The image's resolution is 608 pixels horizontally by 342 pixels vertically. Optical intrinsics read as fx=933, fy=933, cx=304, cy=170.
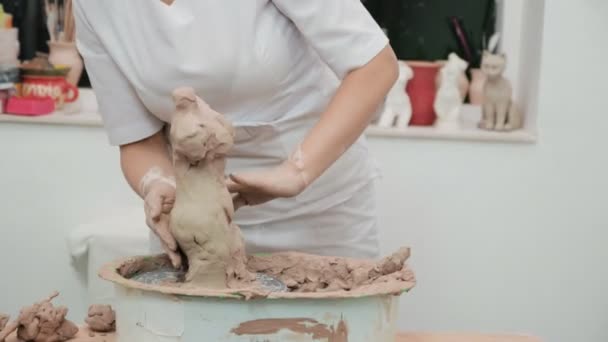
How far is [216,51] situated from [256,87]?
0.28ft

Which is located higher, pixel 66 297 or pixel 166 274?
pixel 166 274

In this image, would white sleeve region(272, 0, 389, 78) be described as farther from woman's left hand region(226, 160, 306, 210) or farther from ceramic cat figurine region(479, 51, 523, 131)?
ceramic cat figurine region(479, 51, 523, 131)

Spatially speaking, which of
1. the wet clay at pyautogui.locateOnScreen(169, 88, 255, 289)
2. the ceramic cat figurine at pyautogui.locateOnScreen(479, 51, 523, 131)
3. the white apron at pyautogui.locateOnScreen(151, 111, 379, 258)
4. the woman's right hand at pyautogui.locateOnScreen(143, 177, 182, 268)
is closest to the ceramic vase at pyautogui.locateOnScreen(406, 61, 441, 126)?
the ceramic cat figurine at pyautogui.locateOnScreen(479, 51, 523, 131)

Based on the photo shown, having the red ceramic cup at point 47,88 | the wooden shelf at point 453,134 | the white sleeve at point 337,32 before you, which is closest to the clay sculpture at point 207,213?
the white sleeve at point 337,32

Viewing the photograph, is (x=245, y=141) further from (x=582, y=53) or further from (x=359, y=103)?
(x=582, y=53)

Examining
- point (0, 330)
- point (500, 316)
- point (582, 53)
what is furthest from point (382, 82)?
point (500, 316)

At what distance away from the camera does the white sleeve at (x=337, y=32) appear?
1.23 metres

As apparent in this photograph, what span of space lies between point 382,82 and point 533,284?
142 centimetres

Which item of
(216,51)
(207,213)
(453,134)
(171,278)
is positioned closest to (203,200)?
(207,213)

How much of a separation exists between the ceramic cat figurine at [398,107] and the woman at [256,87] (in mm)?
1074

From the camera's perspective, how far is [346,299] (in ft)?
3.25

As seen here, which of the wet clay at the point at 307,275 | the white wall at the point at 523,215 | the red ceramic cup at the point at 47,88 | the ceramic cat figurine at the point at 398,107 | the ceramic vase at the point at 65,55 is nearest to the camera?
the wet clay at the point at 307,275

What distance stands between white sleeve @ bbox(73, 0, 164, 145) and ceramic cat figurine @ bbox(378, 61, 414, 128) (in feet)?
3.95

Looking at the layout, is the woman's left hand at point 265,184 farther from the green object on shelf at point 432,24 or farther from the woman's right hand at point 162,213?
the green object on shelf at point 432,24
